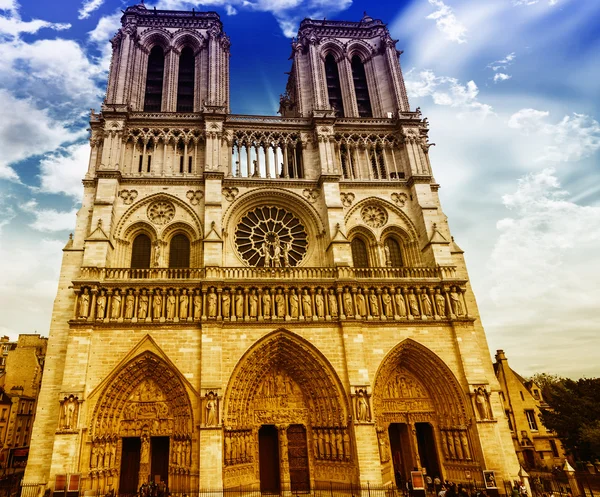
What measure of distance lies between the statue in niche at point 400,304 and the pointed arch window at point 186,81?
14.5 metres

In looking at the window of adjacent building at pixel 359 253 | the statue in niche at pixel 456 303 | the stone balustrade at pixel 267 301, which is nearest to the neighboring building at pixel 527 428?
the statue in niche at pixel 456 303

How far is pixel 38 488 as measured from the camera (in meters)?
13.7

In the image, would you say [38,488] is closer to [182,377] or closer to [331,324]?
[182,377]

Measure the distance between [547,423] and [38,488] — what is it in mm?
21154

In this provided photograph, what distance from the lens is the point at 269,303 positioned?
1655cm

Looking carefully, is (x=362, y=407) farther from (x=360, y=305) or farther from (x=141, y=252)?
(x=141, y=252)

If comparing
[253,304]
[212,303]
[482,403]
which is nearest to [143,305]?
[212,303]

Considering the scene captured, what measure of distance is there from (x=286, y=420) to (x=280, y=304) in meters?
4.32

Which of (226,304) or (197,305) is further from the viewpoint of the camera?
(226,304)

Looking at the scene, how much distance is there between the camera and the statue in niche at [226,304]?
16155mm

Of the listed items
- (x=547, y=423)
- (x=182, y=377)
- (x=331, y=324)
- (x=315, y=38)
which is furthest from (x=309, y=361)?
(x=315, y=38)

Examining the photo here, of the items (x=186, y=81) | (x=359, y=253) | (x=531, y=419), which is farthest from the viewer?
(x=531, y=419)

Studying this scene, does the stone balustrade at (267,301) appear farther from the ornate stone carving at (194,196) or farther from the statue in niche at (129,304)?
the ornate stone carving at (194,196)

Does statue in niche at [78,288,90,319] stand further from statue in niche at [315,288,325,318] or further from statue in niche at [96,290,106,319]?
statue in niche at [315,288,325,318]
